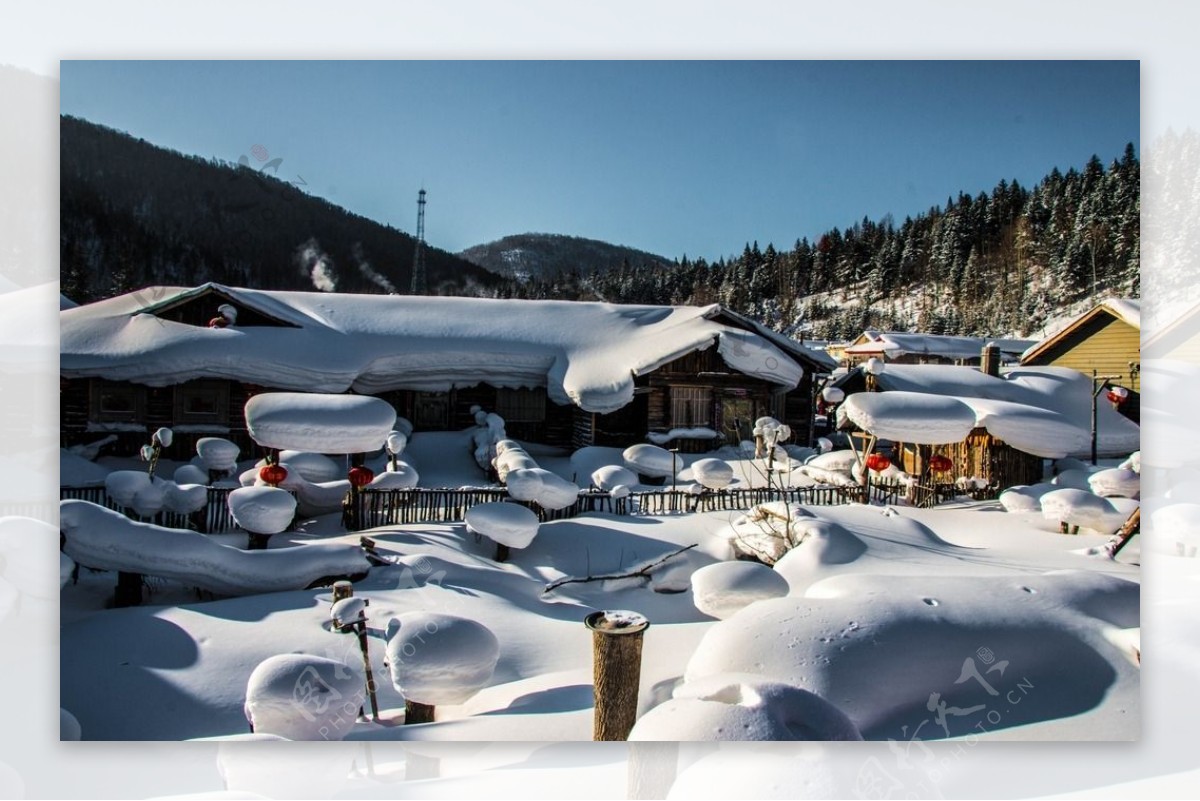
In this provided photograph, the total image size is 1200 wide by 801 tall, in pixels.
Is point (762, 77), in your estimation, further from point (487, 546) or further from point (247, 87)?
point (487, 546)

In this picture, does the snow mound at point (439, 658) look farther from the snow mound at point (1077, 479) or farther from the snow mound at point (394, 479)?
the snow mound at point (1077, 479)

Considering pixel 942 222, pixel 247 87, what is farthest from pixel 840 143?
pixel 247 87

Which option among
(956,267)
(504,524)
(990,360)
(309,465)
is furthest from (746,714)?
(990,360)

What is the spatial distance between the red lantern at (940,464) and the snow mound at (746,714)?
4178 mm

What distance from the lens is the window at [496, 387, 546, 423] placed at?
10.2 m

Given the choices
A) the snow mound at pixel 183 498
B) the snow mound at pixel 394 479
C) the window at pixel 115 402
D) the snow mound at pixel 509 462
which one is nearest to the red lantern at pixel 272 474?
the snow mound at pixel 183 498

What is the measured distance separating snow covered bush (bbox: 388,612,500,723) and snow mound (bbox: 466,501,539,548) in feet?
5.42

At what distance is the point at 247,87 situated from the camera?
12.1ft

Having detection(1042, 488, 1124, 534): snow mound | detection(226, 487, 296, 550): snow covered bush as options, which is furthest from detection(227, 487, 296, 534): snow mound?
detection(1042, 488, 1124, 534): snow mound

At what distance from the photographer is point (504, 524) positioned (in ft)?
15.4

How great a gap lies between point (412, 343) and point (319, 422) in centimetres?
564

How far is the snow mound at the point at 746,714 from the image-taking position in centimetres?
264

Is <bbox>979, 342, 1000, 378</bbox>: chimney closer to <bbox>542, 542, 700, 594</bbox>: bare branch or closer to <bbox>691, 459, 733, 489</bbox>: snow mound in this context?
<bbox>691, 459, 733, 489</bbox>: snow mound

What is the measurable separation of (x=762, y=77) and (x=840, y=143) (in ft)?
2.19
